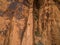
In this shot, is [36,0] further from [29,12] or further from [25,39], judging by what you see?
[25,39]

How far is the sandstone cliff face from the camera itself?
0.85 meters

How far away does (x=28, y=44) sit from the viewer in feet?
2.74

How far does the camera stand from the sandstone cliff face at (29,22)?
2.80ft

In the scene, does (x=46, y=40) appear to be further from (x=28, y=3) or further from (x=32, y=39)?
(x=28, y=3)

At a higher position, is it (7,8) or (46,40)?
(7,8)

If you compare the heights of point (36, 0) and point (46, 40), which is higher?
point (36, 0)

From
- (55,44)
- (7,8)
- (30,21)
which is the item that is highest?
(7,8)

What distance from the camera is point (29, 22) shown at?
896 mm

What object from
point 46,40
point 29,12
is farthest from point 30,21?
point 46,40

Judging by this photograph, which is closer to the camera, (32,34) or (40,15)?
(32,34)

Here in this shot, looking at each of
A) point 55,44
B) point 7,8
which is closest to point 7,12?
point 7,8

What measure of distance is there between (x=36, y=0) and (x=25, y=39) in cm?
36

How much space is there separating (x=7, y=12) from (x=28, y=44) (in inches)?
11.6

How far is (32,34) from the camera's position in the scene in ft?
2.85
